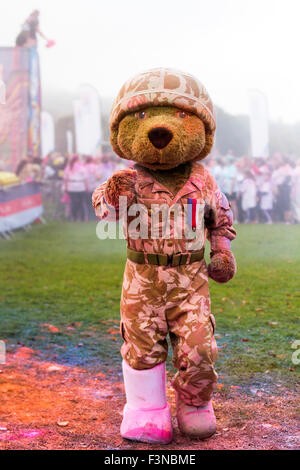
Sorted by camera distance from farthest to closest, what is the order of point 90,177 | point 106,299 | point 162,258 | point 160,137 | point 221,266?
point 90,177
point 106,299
point 221,266
point 162,258
point 160,137

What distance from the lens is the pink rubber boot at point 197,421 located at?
229cm

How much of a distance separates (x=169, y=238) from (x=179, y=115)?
0.48 meters

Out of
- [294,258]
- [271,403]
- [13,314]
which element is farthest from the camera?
[294,258]

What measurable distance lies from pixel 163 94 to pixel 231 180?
5.09 metres

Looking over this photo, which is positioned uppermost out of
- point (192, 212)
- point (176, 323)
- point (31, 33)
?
point (31, 33)

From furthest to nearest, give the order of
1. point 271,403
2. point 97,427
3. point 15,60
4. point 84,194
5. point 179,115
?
point 84,194 < point 15,60 < point 271,403 < point 97,427 < point 179,115

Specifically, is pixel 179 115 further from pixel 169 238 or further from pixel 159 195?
pixel 169 238

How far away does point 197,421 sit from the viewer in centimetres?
230

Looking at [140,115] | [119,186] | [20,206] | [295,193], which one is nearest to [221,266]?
[119,186]

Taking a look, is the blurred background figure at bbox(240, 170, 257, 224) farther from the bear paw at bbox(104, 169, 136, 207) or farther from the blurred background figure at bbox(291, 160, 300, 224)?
the bear paw at bbox(104, 169, 136, 207)

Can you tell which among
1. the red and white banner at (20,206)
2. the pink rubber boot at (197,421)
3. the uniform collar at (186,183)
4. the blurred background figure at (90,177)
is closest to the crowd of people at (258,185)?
the blurred background figure at (90,177)

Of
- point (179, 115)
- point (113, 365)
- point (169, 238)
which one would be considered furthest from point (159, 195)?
point (113, 365)

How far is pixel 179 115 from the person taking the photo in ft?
7.33

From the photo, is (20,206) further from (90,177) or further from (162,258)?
(162,258)
